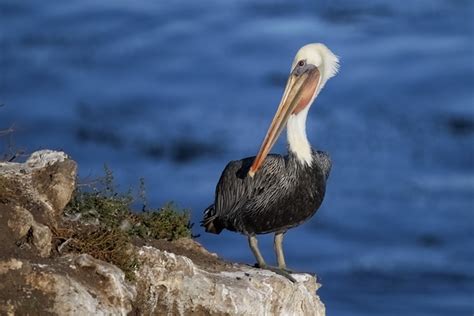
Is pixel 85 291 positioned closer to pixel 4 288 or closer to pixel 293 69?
pixel 4 288

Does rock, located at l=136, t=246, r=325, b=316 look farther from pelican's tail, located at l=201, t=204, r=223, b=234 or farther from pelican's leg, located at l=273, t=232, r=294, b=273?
pelican's tail, located at l=201, t=204, r=223, b=234

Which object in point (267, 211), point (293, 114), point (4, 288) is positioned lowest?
point (4, 288)

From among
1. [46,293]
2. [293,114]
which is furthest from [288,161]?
[46,293]

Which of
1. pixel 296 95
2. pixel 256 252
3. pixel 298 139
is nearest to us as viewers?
pixel 256 252

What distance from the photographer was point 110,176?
9914 mm

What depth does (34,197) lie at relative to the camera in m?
8.83

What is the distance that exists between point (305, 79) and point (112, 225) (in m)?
3.61

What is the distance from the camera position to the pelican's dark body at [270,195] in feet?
39.0

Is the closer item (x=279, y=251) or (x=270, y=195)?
(x=279, y=251)

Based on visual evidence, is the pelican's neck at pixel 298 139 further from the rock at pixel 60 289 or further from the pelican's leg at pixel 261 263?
the rock at pixel 60 289

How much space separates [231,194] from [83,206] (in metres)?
2.73

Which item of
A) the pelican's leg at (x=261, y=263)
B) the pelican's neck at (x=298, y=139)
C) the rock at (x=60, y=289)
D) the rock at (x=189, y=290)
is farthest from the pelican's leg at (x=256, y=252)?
the rock at (x=60, y=289)

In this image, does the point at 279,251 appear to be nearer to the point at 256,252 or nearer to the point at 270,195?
the point at 256,252

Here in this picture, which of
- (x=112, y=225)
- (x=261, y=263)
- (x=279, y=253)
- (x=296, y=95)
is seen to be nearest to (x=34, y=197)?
(x=112, y=225)
